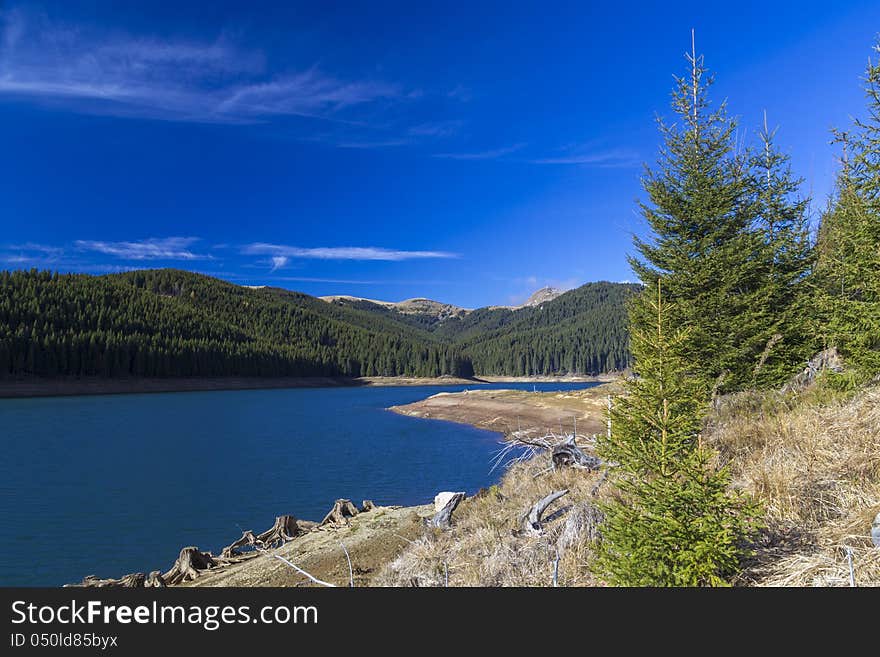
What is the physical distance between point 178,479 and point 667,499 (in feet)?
89.7

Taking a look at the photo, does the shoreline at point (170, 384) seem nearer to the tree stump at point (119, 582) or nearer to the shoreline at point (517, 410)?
the shoreline at point (517, 410)

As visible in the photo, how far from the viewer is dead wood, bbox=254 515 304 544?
15547 mm

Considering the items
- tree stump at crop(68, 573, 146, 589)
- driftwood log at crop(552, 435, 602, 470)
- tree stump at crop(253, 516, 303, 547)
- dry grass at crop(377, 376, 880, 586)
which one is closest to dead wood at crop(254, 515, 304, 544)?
tree stump at crop(253, 516, 303, 547)

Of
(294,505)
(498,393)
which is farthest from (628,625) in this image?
(498,393)

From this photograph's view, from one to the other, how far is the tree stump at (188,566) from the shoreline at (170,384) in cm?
9983

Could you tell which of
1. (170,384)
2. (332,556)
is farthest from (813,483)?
Answer: (170,384)

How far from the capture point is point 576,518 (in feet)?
26.7

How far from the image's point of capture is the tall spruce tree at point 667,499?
17.2 feet

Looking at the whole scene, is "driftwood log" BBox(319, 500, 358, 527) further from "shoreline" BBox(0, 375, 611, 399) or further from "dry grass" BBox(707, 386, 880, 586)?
"shoreline" BBox(0, 375, 611, 399)

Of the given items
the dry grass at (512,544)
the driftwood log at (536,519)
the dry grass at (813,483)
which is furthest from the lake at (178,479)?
the dry grass at (813,483)

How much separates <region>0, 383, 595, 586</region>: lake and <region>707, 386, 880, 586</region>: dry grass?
1527 centimetres

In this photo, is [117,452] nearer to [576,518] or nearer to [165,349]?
[576,518]

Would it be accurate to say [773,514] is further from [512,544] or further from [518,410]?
[518,410]

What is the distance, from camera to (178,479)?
2616cm
